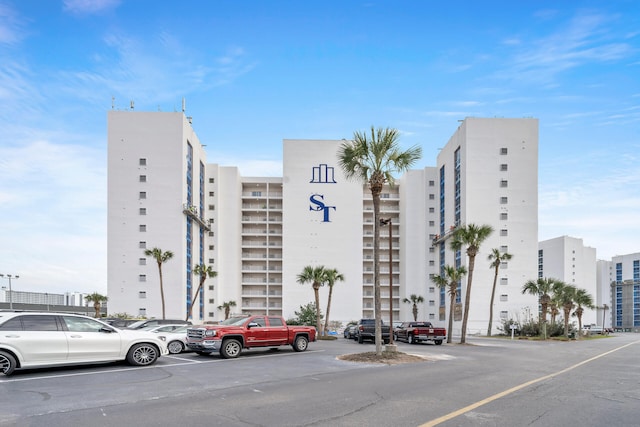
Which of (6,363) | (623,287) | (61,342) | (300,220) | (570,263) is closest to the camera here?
(6,363)

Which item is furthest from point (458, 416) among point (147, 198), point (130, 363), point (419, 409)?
point (147, 198)

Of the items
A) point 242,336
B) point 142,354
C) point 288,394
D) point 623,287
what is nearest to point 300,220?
point 242,336

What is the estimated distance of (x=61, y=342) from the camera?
14.3 metres

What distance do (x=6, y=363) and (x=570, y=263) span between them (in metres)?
148

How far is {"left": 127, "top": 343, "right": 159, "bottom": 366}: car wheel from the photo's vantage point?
52.7 ft

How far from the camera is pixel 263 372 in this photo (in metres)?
15.8

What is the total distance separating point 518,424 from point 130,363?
38.8 feet

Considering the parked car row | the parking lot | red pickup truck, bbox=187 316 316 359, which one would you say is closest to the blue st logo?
the parked car row

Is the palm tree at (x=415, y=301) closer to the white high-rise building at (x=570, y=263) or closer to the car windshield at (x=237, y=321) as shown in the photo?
the car windshield at (x=237, y=321)

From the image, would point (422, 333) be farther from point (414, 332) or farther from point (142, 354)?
point (142, 354)

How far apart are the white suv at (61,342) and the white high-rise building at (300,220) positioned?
53689mm

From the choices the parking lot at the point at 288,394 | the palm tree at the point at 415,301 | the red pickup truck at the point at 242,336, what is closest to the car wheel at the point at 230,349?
the red pickup truck at the point at 242,336

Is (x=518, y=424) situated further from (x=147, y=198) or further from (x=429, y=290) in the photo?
(x=429, y=290)

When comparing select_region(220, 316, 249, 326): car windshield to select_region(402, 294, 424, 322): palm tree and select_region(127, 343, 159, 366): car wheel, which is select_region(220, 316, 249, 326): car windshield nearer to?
select_region(127, 343, 159, 366): car wheel
